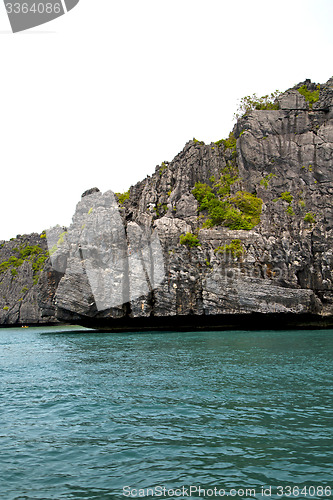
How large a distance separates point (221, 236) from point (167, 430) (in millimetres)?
44473

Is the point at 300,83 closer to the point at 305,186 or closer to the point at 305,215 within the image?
the point at 305,186

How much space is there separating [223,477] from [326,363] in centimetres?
1710

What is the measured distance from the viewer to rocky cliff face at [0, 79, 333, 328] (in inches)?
2094

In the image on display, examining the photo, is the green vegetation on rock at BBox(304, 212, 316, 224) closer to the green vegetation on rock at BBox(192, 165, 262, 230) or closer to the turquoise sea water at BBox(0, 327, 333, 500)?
the green vegetation on rock at BBox(192, 165, 262, 230)

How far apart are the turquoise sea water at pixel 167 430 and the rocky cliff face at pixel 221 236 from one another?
2903 cm

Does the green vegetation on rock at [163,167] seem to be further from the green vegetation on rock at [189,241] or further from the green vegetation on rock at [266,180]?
the green vegetation on rock at [189,241]

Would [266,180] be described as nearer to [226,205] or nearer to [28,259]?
[226,205]

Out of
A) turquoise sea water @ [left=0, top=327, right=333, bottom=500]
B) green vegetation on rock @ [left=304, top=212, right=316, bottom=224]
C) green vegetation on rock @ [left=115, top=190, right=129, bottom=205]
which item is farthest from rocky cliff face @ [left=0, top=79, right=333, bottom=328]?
turquoise sea water @ [left=0, top=327, right=333, bottom=500]

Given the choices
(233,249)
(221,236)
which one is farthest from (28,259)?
(233,249)

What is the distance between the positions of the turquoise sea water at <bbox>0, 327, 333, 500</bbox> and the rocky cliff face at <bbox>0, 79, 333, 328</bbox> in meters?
29.0

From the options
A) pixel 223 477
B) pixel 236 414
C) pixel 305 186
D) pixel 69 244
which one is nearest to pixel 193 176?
pixel 305 186

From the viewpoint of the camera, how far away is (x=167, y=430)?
12727mm

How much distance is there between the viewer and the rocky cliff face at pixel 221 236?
2094 inches

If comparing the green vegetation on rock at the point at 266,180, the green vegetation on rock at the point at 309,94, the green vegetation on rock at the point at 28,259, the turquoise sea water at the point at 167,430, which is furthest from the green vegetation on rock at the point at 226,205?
the green vegetation on rock at the point at 28,259
